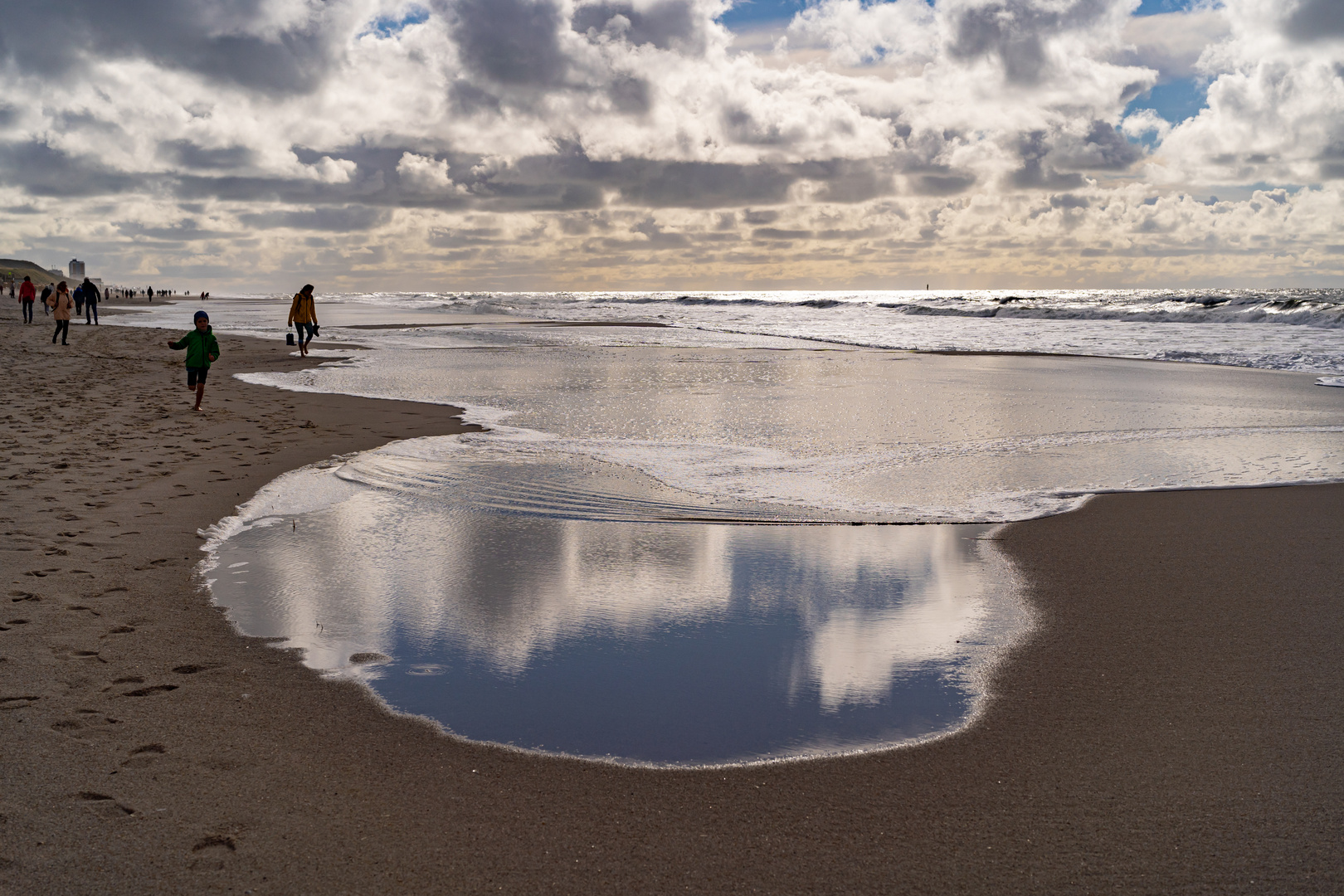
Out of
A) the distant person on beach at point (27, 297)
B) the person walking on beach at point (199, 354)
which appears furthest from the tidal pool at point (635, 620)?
the distant person on beach at point (27, 297)

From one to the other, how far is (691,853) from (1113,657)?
2.95 metres

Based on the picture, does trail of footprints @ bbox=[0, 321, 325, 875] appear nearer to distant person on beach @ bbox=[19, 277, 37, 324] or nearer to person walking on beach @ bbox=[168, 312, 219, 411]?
person walking on beach @ bbox=[168, 312, 219, 411]

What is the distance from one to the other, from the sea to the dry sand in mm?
268

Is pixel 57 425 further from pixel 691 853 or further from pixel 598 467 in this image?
pixel 691 853

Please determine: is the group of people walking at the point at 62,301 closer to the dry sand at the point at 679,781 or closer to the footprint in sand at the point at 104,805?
the dry sand at the point at 679,781

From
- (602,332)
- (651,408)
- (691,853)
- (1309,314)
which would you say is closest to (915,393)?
(651,408)

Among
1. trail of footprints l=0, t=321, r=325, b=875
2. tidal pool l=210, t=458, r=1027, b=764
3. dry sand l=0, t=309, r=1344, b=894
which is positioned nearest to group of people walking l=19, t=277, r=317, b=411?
trail of footprints l=0, t=321, r=325, b=875

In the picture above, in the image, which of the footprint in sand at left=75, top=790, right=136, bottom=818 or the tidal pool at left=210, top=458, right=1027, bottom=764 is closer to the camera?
the footprint in sand at left=75, top=790, right=136, bottom=818

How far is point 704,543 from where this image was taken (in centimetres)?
744

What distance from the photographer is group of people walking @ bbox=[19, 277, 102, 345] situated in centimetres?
2931

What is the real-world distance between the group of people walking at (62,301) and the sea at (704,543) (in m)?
14.6

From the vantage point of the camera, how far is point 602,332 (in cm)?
4300

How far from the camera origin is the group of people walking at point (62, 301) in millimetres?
29312

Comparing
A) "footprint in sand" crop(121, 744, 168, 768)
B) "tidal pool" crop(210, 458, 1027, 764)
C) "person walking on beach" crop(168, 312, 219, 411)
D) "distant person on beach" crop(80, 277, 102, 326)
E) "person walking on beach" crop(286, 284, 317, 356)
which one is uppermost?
"distant person on beach" crop(80, 277, 102, 326)
